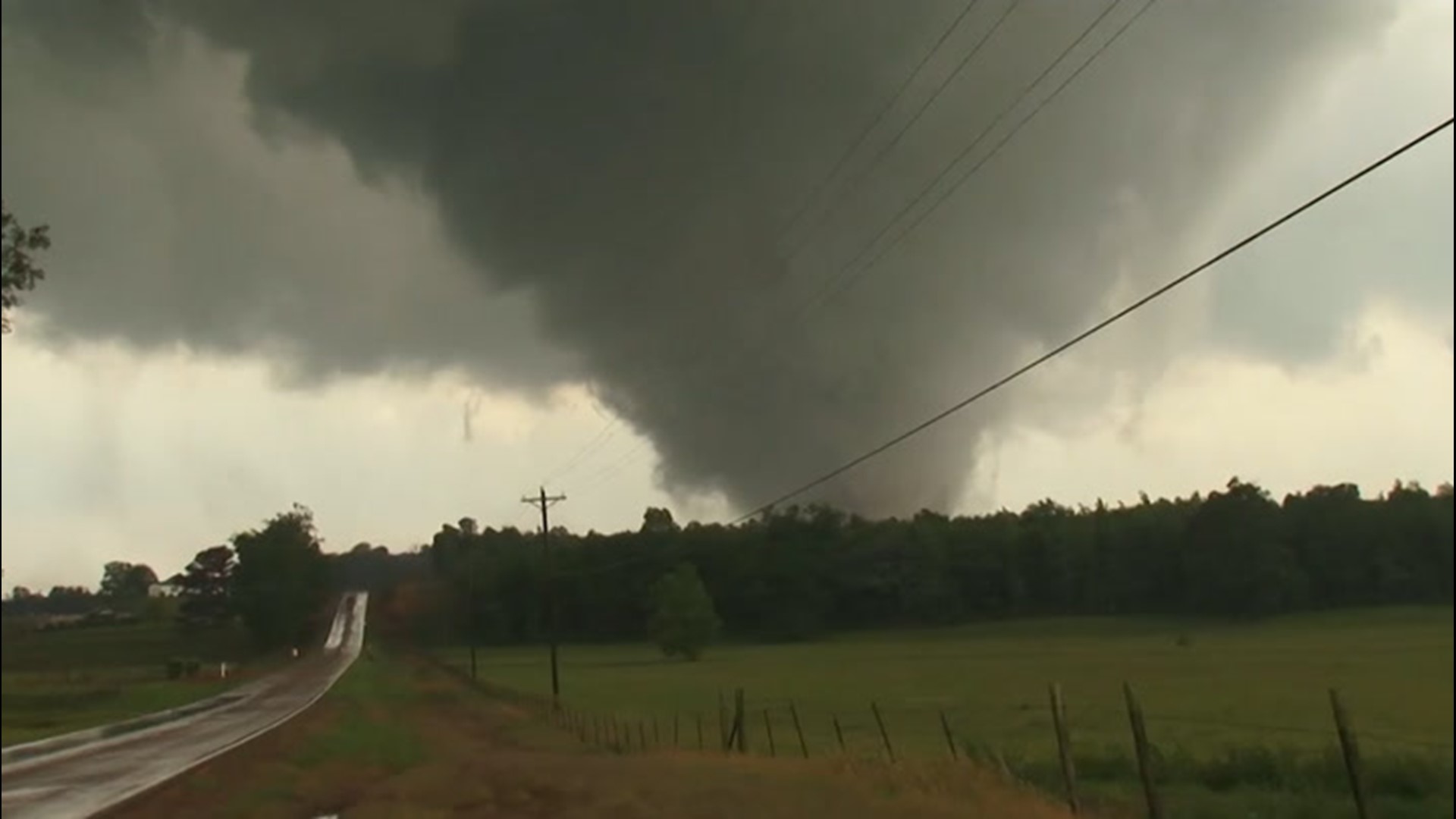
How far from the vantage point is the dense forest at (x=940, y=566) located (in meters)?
28.8

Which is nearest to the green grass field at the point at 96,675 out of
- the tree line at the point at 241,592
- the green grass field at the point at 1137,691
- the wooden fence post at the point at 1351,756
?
the tree line at the point at 241,592

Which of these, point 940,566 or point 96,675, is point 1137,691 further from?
point 96,675

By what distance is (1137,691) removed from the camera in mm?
50969

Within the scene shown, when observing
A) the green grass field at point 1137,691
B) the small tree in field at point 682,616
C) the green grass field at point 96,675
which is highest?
the small tree in field at point 682,616

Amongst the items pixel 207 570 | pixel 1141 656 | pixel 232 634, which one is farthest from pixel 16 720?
pixel 1141 656

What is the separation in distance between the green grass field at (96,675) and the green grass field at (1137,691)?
41.8 ft

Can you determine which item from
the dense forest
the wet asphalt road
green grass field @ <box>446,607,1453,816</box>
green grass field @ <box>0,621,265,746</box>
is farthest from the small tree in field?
green grass field @ <box>0,621,265,746</box>

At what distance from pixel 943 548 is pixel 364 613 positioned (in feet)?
116

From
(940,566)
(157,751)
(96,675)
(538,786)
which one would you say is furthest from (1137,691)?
(96,675)

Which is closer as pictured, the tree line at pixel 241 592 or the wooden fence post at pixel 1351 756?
the wooden fence post at pixel 1351 756

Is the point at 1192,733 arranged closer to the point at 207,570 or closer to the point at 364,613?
the point at 364,613

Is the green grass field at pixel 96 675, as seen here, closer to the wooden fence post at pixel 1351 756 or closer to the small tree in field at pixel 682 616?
the wooden fence post at pixel 1351 756

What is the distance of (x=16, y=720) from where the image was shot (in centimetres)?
4266

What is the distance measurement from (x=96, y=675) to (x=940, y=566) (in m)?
41.4
